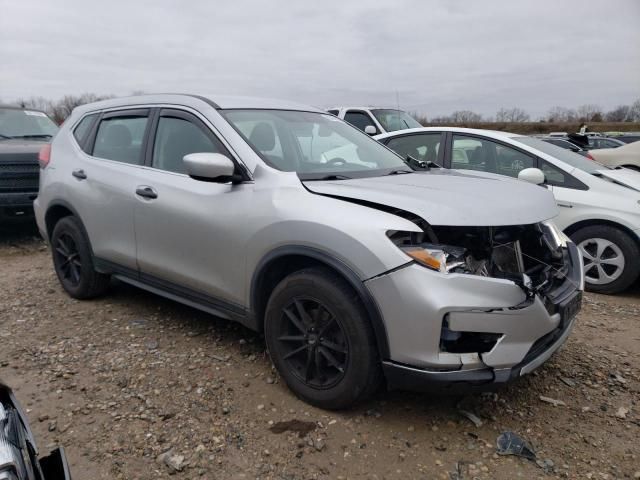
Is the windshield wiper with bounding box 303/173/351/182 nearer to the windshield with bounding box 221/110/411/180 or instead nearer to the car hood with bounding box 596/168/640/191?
the windshield with bounding box 221/110/411/180

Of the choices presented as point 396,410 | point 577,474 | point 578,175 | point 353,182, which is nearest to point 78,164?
point 353,182

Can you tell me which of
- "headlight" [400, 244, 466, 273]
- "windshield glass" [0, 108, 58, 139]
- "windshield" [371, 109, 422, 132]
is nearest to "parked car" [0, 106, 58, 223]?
"windshield glass" [0, 108, 58, 139]

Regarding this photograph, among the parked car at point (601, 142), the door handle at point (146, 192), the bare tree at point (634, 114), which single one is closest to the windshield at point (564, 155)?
the door handle at point (146, 192)

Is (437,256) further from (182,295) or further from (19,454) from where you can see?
(182,295)

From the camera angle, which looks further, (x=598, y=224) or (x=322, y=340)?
(x=598, y=224)

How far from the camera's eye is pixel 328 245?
2.58m

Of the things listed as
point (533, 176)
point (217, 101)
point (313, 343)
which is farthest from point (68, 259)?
point (533, 176)

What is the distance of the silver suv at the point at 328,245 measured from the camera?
7.82 feet

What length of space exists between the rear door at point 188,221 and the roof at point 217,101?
0.11 m

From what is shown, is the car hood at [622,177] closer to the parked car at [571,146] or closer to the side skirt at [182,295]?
the parked car at [571,146]

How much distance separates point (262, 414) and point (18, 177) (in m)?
5.73

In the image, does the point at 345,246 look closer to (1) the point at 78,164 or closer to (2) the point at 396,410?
(2) the point at 396,410

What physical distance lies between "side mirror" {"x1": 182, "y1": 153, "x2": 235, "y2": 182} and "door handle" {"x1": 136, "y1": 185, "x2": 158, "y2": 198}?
0.68 m

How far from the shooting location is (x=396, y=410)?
9.35 ft
